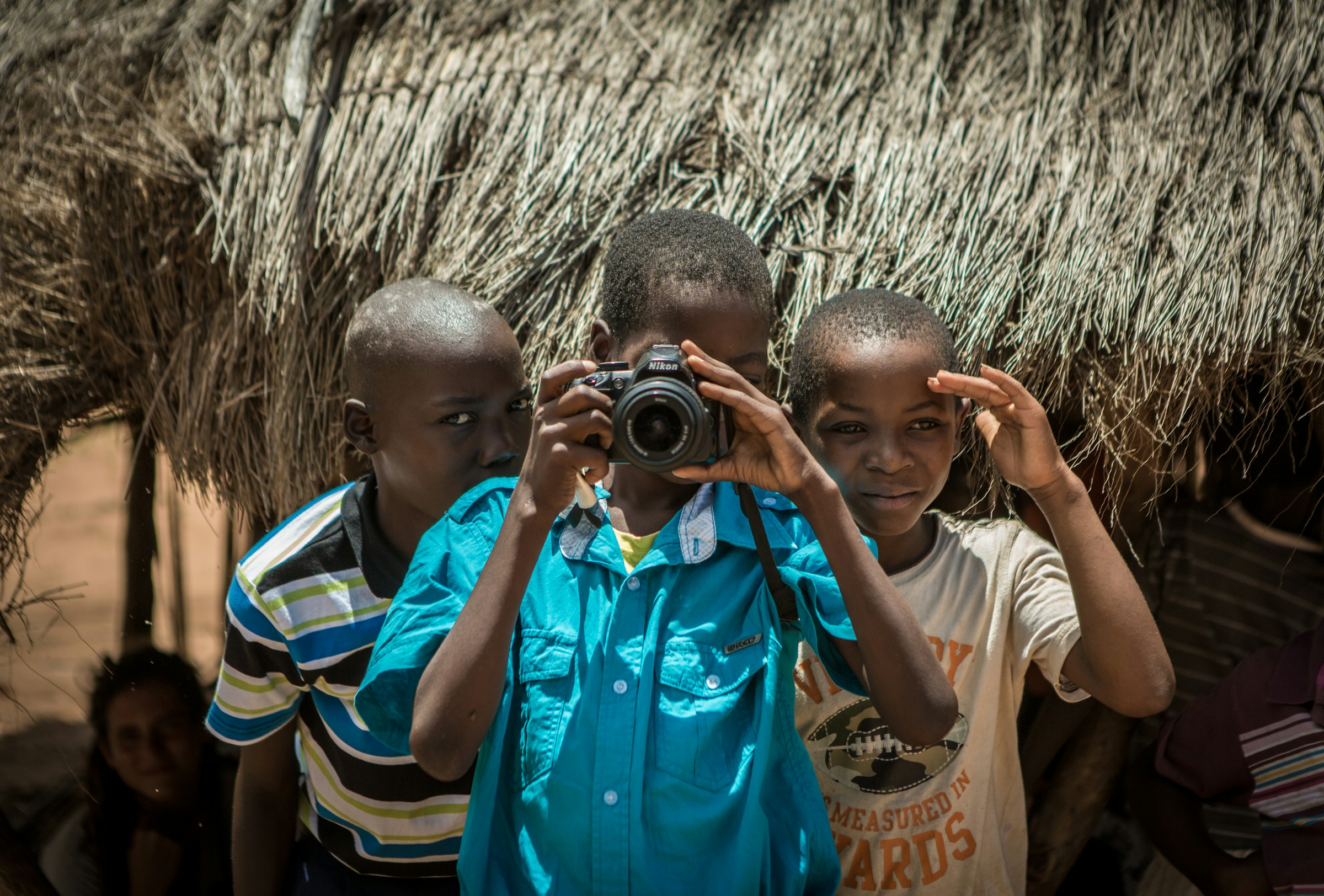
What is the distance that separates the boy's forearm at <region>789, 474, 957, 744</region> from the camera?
48.4 inches

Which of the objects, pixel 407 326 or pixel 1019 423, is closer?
pixel 1019 423

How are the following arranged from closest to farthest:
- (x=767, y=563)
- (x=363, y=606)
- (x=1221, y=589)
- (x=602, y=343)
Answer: (x=767, y=563) < (x=602, y=343) < (x=363, y=606) < (x=1221, y=589)

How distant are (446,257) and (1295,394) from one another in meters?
2.11

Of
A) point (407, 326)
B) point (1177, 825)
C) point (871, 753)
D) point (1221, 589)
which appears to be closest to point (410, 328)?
point (407, 326)

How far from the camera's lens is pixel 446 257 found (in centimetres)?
226

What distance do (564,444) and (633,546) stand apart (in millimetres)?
241

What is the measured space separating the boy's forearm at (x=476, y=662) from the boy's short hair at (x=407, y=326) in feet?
1.87

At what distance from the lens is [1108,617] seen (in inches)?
56.4

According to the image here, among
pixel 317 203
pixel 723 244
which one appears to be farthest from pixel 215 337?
pixel 723 244

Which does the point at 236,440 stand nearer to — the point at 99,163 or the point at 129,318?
the point at 129,318

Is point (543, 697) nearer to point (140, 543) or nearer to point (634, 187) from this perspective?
point (634, 187)

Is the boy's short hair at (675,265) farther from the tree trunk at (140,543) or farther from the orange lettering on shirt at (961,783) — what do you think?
the tree trunk at (140,543)

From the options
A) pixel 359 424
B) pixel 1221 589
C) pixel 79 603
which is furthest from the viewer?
pixel 79 603

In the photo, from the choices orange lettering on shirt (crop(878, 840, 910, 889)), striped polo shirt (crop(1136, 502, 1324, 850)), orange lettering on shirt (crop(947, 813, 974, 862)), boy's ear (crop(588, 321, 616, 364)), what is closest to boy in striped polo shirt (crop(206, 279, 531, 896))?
boy's ear (crop(588, 321, 616, 364))
